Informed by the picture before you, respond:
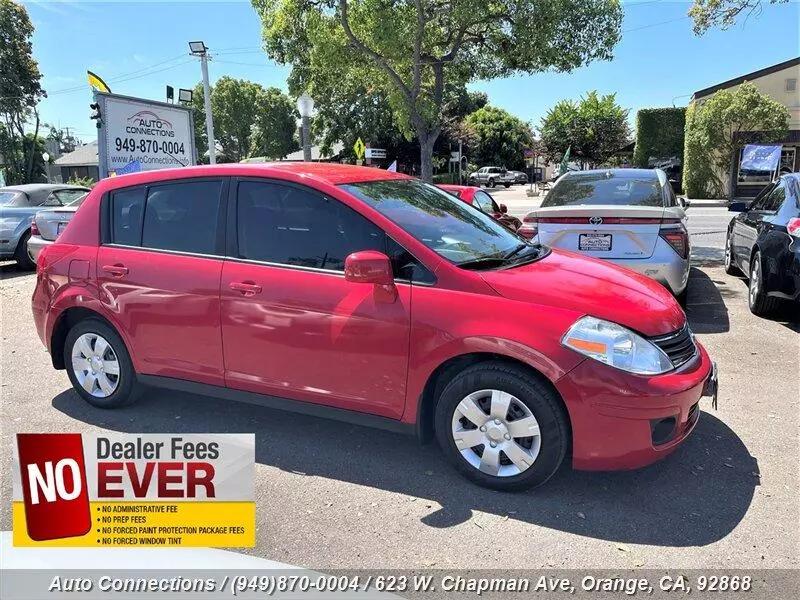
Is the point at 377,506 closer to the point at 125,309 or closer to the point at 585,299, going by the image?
the point at 585,299

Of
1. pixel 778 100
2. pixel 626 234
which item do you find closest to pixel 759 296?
pixel 626 234

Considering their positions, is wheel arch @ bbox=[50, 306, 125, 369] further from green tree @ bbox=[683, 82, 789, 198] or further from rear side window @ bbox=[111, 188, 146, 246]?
green tree @ bbox=[683, 82, 789, 198]

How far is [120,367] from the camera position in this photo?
4309 mm

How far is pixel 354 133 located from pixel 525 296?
141 ft

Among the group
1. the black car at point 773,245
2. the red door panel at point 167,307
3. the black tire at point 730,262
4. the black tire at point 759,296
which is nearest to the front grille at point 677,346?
the red door panel at point 167,307

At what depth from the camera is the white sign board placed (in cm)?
1323

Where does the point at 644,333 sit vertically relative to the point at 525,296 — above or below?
below

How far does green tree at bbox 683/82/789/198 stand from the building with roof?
2.14ft

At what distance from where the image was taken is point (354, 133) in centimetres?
4416

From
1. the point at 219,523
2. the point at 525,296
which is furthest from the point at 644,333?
the point at 219,523

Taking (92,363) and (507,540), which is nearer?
(507,540)

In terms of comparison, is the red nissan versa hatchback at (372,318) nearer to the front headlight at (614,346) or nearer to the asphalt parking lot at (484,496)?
the front headlight at (614,346)

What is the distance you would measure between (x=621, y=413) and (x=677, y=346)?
1.92ft

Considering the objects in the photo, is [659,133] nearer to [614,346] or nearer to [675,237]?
[675,237]
